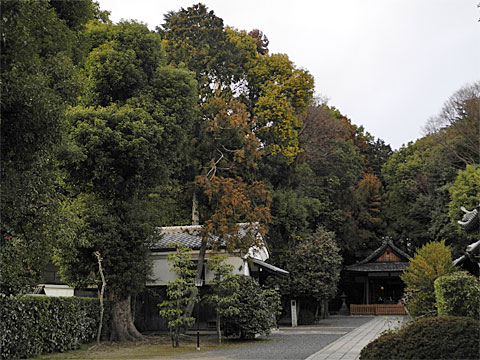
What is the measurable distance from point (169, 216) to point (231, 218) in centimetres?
818

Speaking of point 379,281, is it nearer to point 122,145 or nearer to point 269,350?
point 269,350

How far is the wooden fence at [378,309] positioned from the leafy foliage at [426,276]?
50.4 ft

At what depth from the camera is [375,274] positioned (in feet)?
121

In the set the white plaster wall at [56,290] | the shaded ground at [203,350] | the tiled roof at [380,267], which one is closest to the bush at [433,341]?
the shaded ground at [203,350]

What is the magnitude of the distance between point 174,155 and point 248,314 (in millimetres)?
5557

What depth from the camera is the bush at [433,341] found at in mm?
7996

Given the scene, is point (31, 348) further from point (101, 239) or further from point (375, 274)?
point (375, 274)

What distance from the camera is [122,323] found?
16469 millimetres

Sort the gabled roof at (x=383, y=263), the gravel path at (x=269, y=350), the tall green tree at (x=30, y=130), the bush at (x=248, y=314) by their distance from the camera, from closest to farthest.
Result: the tall green tree at (x=30, y=130)
the gravel path at (x=269, y=350)
the bush at (x=248, y=314)
the gabled roof at (x=383, y=263)

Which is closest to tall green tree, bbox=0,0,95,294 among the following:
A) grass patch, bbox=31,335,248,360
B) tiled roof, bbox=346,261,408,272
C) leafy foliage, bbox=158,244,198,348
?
grass patch, bbox=31,335,248,360

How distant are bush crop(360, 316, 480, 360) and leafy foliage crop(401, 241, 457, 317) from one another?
8.21 m

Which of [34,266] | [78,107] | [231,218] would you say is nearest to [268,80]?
[231,218]

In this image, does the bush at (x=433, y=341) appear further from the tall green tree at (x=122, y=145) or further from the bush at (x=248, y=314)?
the tall green tree at (x=122, y=145)

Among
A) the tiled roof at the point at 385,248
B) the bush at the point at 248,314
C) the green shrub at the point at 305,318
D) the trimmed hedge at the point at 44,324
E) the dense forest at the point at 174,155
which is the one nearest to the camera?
the dense forest at the point at 174,155
